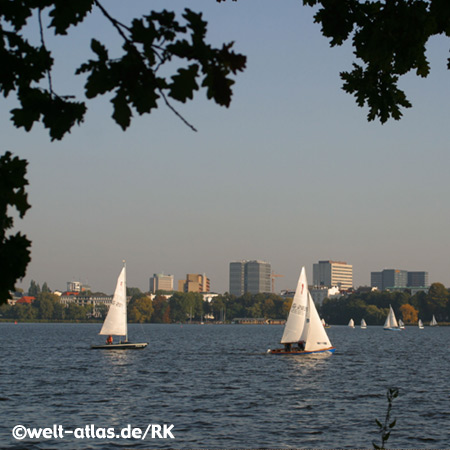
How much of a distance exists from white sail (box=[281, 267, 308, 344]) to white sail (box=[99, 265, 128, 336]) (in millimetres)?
22742

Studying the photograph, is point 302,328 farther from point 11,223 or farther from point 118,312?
point 11,223

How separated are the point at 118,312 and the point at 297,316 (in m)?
26.1

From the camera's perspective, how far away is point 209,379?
6631 cm

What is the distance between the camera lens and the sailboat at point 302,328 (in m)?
86.8

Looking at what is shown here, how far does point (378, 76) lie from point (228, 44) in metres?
4.20

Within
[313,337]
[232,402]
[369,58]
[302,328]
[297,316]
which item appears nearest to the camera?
[369,58]

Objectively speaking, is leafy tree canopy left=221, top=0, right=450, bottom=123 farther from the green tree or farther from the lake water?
the lake water

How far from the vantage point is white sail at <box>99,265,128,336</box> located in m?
98.4

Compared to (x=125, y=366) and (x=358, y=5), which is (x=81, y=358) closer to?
(x=125, y=366)

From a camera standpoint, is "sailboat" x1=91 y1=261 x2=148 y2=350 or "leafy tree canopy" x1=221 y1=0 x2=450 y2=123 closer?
"leafy tree canopy" x1=221 y1=0 x2=450 y2=123

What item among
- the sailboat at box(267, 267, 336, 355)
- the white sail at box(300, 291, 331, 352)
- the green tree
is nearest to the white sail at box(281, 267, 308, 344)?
the sailboat at box(267, 267, 336, 355)

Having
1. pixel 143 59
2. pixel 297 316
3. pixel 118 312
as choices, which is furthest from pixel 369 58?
pixel 118 312

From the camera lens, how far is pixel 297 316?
8656 cm

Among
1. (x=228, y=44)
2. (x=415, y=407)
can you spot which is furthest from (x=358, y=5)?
(x=415, y=407)
